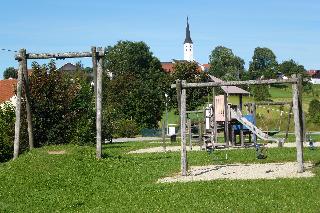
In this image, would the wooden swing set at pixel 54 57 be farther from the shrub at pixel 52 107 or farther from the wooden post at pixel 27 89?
the shrub at pixel 52 107

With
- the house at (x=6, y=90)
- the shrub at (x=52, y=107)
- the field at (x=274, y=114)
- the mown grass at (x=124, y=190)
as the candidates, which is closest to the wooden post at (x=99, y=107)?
the mown grass at (x=124, y=190)

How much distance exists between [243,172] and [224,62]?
403ft

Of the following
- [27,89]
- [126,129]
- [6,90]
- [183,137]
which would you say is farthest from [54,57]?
[6,90]

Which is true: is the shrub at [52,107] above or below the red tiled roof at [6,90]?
below

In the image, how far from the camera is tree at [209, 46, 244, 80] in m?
129

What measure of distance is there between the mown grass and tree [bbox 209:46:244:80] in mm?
109394

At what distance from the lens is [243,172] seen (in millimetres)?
15656

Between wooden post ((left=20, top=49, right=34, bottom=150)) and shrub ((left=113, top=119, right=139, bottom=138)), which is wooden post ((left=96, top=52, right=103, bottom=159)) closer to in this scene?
wooden post ((left=20, top=49, right=34, bottom=150))

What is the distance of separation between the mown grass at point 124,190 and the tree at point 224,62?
10939 centimetres

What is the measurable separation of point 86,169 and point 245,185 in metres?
5.97

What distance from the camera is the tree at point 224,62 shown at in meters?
129

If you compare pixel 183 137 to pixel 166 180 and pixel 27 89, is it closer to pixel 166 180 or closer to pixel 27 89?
pixel 166 180

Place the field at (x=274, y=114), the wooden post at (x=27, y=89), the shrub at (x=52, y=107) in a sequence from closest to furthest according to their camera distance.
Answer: the wooden post at (x=27, y=89) → the shrub at (x=52, y=107) → the field at (x=274, y=114)

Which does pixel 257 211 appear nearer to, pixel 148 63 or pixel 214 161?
pixel 214 161
